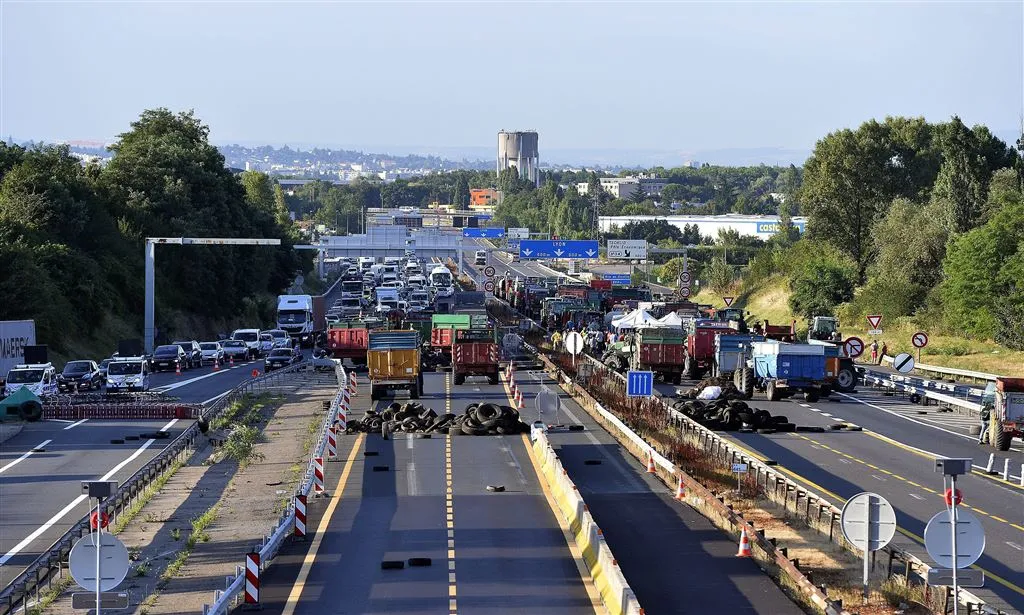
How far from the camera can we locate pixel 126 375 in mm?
55406

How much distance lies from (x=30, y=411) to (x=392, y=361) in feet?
37.7

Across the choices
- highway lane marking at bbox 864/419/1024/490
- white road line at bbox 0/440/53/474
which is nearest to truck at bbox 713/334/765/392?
highway lane marking at bbox 864/419/1024/490

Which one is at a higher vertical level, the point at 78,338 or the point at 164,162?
the point at 164,162

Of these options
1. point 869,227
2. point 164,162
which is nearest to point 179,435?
point 164,162

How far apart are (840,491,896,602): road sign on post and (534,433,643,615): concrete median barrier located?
118 inches

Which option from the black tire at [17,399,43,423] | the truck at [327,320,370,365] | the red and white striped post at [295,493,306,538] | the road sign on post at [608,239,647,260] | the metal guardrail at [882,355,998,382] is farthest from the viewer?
the road sign on post at [608,239,647,260]

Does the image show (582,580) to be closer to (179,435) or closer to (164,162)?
(179,435)

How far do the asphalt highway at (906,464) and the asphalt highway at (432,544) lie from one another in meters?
6.23

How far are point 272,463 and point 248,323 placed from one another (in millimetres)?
66599

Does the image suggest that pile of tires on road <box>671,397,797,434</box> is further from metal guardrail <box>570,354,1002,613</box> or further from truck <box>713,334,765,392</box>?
truck <box>713,334,765,392</box>

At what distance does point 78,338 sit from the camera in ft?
234

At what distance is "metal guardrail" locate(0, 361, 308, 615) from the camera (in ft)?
69.1

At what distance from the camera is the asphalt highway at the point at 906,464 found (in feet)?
80.7

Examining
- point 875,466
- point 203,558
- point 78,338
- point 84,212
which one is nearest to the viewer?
point 203,558
